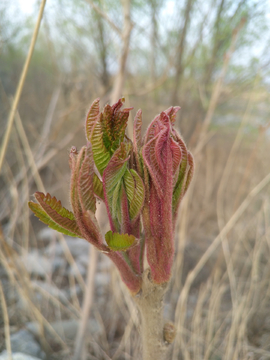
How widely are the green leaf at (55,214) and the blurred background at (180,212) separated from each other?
0.28 metres

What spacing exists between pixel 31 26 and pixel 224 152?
2.29 meters

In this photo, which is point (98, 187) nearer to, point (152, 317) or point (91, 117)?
point (91, 117)

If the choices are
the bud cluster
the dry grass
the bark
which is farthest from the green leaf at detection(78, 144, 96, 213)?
the dry grass

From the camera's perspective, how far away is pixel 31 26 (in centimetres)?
194

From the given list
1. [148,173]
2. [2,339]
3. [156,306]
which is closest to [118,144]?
[148,173]

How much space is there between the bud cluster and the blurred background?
31 cm

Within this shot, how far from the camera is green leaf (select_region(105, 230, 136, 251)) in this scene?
28 centimetres

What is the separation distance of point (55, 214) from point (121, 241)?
0.26 ft

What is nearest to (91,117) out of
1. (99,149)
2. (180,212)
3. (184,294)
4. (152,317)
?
(99,149)

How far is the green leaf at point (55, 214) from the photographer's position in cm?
28

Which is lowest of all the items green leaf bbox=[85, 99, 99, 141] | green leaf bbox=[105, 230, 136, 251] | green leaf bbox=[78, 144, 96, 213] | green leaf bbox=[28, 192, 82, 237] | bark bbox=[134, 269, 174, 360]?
bark bbox=[134, 269, 174, 360]

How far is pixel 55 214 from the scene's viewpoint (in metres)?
0.29

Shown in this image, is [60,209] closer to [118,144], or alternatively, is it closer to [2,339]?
[118,144]

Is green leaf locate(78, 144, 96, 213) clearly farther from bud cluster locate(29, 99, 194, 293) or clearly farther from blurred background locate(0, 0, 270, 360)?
blurred background locate(0, 0, 270, 360)
